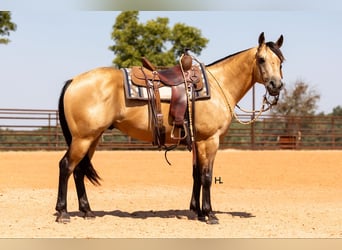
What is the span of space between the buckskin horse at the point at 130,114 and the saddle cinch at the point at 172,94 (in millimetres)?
90

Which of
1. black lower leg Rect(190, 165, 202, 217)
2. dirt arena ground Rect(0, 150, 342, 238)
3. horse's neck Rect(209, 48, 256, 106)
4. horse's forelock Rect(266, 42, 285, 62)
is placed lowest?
dirt arena ground Rect(0, 150, 342, 238)

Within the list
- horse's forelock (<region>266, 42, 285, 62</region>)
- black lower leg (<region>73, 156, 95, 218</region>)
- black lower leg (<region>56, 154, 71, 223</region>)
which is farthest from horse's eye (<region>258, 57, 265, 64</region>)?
black lower leg (<region>56, 154, 71, 223</region>)

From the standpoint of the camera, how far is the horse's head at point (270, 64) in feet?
22.2

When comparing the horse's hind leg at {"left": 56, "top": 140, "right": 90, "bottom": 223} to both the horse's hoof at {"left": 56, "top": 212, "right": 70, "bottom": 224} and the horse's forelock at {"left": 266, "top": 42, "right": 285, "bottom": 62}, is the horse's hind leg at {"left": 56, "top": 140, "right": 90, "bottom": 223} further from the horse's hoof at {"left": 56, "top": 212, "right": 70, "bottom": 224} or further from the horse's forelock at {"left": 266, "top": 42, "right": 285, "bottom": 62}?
the horse's forelock at {"left": 266, "top": 42, "right": 285, "bottom": 62}

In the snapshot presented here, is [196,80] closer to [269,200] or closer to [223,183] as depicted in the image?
[269,200]

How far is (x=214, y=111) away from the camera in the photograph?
682 cm

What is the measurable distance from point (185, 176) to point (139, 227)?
21.0ft

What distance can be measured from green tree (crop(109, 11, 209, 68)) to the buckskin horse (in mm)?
23047

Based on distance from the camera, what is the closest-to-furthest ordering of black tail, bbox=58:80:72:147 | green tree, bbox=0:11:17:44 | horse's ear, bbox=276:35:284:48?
1. black tail, bbox=58:80:72:147
2. horse's ear, bbox=276:35:284:48
3. green tree, bbox=0:11:17:44

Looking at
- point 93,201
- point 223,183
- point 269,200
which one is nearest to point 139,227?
point 93,201

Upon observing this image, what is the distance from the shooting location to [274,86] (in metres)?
6.74

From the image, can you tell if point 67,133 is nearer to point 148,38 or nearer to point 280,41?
point 280,41

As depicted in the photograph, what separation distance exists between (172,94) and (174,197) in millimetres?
3081

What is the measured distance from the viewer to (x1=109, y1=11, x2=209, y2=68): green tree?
30.3 metres
